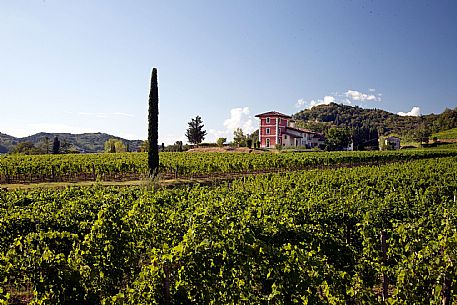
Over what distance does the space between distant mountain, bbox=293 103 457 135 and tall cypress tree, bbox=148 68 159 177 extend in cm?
9964

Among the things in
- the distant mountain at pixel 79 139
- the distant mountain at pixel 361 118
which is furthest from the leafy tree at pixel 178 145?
the distant mountain at pixel 79 139

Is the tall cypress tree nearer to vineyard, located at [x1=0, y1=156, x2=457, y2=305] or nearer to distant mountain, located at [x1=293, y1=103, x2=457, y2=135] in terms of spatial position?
vineyard, located at [x1=0, y1=156, x2=457, y2=305]

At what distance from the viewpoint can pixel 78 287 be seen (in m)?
5.16

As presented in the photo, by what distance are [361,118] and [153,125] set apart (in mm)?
137866

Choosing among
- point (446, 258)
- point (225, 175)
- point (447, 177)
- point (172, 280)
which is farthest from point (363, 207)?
point (225, 175)

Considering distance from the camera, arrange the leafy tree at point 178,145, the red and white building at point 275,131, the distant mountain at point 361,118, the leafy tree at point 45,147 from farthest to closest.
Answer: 1. the distant mountain at point 361,118
2. the leafy tree at point 178,145
3. the leafy tree at point 45,147
4. the red and white building at point 275,131

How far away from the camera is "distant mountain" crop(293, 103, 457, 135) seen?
13126 cm

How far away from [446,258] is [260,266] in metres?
2.67

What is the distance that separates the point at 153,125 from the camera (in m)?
26.0

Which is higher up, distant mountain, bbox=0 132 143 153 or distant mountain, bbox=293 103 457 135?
distant mountain, bbox=293 103 457 135

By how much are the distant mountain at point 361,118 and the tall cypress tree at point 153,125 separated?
99.6m

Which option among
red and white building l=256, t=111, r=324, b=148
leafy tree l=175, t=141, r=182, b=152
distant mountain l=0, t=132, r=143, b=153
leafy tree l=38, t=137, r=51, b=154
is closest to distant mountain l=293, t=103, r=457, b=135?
red and white building l=256, t=111, r=324, b=148

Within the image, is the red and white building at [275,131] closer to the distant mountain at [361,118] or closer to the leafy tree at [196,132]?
the leafy tree at [196,132]

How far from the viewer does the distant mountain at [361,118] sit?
131m
